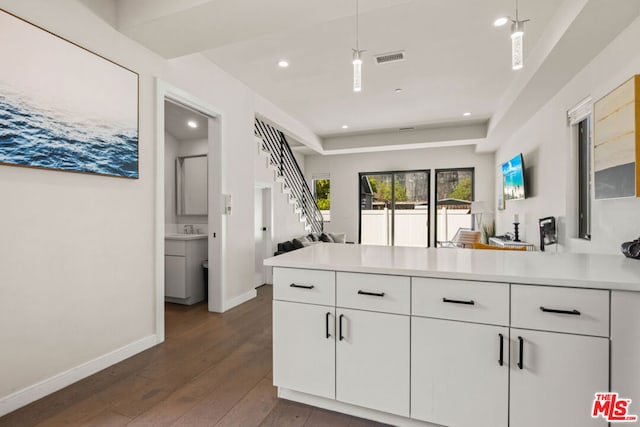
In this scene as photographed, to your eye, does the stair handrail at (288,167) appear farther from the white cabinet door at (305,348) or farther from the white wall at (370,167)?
the white cabinet door at (305,348)

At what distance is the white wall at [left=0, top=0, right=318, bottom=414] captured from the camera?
5.99ft

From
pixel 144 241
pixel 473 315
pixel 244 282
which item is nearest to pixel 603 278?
pixel 473 315

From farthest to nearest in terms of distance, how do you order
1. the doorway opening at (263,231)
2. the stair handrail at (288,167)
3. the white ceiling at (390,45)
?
the stair handrail at (288,167), the doorway opening at (263,231), the white ceiling at (390,45)

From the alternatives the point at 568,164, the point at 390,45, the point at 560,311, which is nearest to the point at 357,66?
the point at 390,45

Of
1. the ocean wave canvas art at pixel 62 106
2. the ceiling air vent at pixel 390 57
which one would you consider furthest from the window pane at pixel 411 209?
the ocean wave canvas art at pixel 62 106

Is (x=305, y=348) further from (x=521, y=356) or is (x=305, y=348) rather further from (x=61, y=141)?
(x=61, y=141)

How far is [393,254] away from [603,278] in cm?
106

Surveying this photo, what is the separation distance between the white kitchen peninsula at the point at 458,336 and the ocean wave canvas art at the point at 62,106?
162 cm

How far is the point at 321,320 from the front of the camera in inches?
69.4

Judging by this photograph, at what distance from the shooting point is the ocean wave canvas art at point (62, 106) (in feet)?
5.85

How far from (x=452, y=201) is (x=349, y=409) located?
6492 mm

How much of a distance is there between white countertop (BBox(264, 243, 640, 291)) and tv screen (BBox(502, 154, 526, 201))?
3100 millimetres

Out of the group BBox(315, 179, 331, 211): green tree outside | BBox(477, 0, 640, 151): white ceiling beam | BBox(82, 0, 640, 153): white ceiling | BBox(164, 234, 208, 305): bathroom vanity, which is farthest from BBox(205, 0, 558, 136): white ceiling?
BBox(315, 179, 331, 211): green tree outside

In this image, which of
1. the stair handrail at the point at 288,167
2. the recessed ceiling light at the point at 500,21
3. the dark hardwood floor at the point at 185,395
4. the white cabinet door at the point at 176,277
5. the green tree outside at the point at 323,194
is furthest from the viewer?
the green tree outside at the point at 323,194
